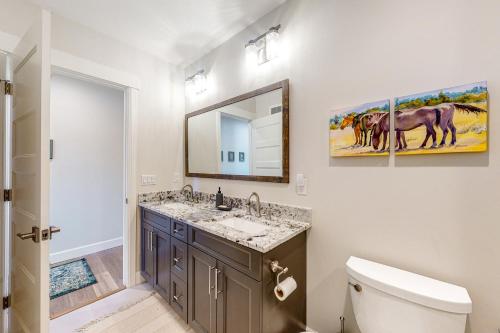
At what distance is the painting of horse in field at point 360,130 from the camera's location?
1.17 meters

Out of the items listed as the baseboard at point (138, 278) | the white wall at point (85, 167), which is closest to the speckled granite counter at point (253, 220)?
the baseboard at point (138, 278)

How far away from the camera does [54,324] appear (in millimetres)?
1627

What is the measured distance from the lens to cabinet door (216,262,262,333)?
1.13m

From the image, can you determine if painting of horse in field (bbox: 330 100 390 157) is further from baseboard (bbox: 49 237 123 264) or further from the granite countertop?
baseboard (bbox: 49 237 123 264)

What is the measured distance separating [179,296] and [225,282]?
2.09ft

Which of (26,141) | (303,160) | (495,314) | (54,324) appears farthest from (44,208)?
(495,314)

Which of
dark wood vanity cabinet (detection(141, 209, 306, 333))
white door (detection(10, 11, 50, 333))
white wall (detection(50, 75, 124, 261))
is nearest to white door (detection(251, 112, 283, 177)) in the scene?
dark wood vanity cabinet (detection(141, 209, 306, 333))

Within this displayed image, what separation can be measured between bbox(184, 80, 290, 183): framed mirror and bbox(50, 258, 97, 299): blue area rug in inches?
60.7

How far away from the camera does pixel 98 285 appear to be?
217cm

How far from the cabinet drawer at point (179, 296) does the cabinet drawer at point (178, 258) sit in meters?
0.05

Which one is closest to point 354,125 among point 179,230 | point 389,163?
point 389,163

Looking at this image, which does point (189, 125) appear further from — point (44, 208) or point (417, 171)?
point (417, 171)

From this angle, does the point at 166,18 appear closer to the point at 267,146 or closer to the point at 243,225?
the point at 267,146

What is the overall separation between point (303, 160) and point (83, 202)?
3.02 meters
